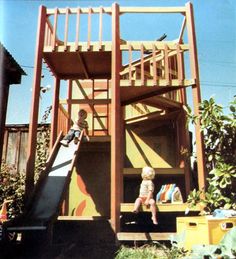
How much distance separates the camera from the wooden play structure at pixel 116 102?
7.17m

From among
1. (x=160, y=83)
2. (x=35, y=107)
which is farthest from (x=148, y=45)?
(x=35, y=107)

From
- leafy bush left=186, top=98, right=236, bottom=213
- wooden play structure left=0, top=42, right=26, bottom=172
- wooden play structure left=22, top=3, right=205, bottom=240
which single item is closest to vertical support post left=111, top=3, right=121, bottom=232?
wooden play structure left=22, top=3, right=205, bottom=240

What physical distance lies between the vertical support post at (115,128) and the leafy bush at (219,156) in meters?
1.39

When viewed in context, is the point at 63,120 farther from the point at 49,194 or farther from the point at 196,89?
the point at 196,89

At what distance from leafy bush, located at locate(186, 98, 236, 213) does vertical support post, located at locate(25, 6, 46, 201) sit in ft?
10.6

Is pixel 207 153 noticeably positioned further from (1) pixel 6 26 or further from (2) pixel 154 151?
(1) pixel 6 26

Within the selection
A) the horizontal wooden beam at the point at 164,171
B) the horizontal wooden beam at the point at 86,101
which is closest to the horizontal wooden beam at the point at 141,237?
the horizontal wooden beam at the point at 164,171

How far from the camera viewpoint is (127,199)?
9.70m

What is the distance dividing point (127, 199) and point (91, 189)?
42.9 inches

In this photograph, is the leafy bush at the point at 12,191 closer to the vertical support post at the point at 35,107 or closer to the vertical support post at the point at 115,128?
the vertical support post at the point at 35,107

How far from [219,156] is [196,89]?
5.63 feet

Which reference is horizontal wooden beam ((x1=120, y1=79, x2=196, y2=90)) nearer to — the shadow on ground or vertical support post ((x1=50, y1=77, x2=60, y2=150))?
vertical support post ((x1=50, y1=77, x2=60, y2=150))

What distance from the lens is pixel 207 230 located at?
183 inches

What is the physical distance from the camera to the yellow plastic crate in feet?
15.3
